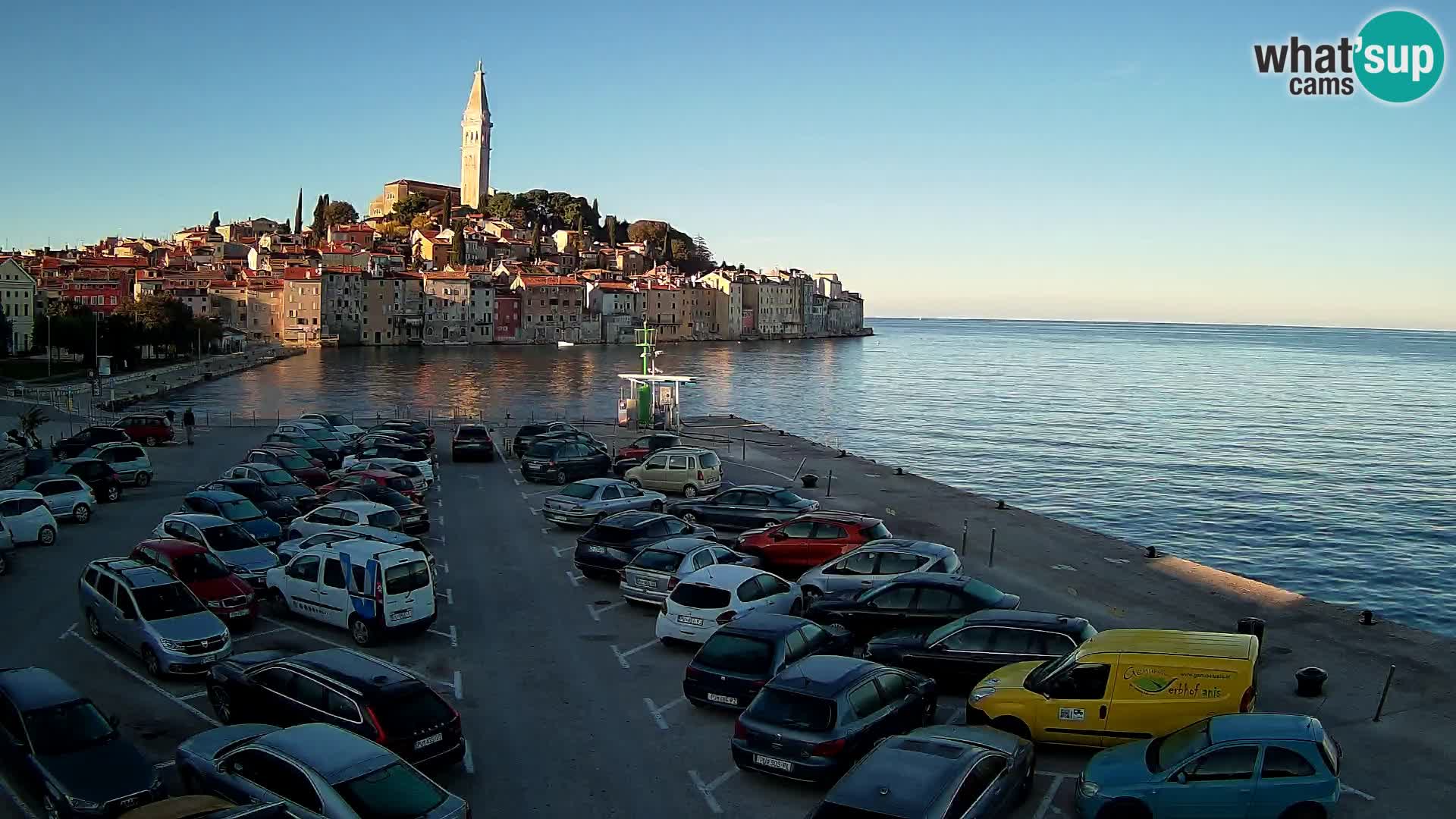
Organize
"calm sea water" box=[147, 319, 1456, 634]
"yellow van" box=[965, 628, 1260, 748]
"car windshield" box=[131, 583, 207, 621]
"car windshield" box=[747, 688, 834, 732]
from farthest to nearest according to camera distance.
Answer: "calm sea water" box=[147, 319, 1456, 634] < "car windshield" box=[131, 583, 207, 621] < "yellow van" box=[965, 628, 1260, 748] < "car windshield" box=[747, 688, 834, 732]

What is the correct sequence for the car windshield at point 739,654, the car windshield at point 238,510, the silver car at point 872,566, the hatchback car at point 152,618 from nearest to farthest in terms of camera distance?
1. the car windshield at point 739,654
2. the hatchback car at point 152,618
3. the silver car at point 872,566
4. the car windshield at point 238,510

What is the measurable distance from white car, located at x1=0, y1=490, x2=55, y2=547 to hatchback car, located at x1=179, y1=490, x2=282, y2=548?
2.25 meters

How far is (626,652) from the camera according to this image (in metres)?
13.3

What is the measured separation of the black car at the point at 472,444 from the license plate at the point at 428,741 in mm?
22459

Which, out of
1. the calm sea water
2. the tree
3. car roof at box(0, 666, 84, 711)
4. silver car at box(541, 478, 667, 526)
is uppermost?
the tree

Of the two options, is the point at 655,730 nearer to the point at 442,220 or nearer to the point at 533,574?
the point at 533,574

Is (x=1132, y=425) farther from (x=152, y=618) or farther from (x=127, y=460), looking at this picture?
(x=152, y=618)

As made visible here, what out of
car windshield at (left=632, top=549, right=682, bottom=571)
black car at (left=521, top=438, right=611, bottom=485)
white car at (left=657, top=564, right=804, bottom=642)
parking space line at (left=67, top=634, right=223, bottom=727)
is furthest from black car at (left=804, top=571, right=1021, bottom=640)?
black car at (left=521, top=438, right=611, bottom=485)

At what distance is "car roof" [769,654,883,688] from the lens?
31.1 feet

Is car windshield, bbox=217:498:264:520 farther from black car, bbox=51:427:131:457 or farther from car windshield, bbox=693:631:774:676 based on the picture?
black car, bbox=51:427:131:457

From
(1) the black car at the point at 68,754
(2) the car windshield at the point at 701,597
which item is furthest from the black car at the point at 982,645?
(1) the black car at the point at 68,754

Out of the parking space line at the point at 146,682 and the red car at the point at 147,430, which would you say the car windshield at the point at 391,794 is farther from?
the red car at the point at 147,430

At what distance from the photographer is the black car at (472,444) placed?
31.1 metres

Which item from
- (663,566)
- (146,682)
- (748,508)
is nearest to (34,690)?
(146,682)
